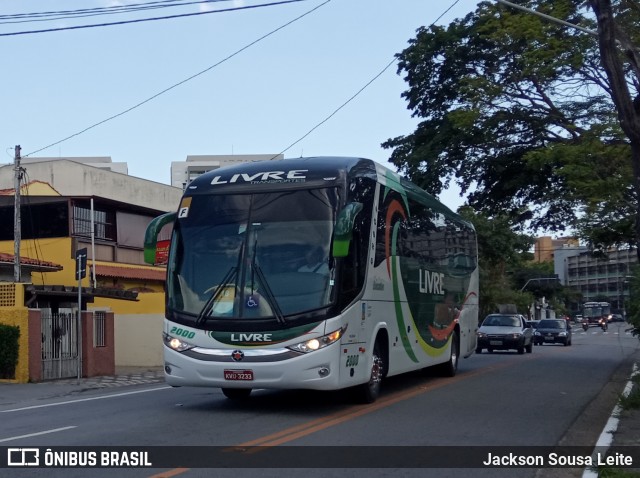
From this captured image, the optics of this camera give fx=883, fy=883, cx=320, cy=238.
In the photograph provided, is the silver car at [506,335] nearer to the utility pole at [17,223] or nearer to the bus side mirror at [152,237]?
the utility pole at [17,223]

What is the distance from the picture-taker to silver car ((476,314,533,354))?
33469mm

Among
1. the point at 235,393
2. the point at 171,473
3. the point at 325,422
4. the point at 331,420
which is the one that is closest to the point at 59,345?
the point at 235,393

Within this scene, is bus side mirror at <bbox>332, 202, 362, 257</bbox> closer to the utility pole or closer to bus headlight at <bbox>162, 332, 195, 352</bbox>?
bus headlight at <bbox>162, 332, 195, 352</bbox>

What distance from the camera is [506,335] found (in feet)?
110

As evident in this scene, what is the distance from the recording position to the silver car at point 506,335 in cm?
3347

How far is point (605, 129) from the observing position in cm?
2136

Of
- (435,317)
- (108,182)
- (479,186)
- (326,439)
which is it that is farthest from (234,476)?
(108,182)

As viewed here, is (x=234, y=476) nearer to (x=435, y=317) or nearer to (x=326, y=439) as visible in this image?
(x=326, y=439)

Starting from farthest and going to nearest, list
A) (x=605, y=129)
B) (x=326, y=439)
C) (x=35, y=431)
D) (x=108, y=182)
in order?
(x=108, y=182) → (x=605, y=129) → (x=35, y=431) → (x=326, y=439)

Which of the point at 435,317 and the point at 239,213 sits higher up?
the point at 239,213

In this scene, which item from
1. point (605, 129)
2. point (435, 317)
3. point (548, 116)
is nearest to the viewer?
point (435, 317)

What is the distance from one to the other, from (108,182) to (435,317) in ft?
68.0

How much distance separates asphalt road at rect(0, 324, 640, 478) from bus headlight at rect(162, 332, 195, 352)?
0.98 m

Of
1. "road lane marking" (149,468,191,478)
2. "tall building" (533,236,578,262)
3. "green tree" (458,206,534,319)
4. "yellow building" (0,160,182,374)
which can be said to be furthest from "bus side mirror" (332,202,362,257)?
"tall building" (533,236,578,262)
